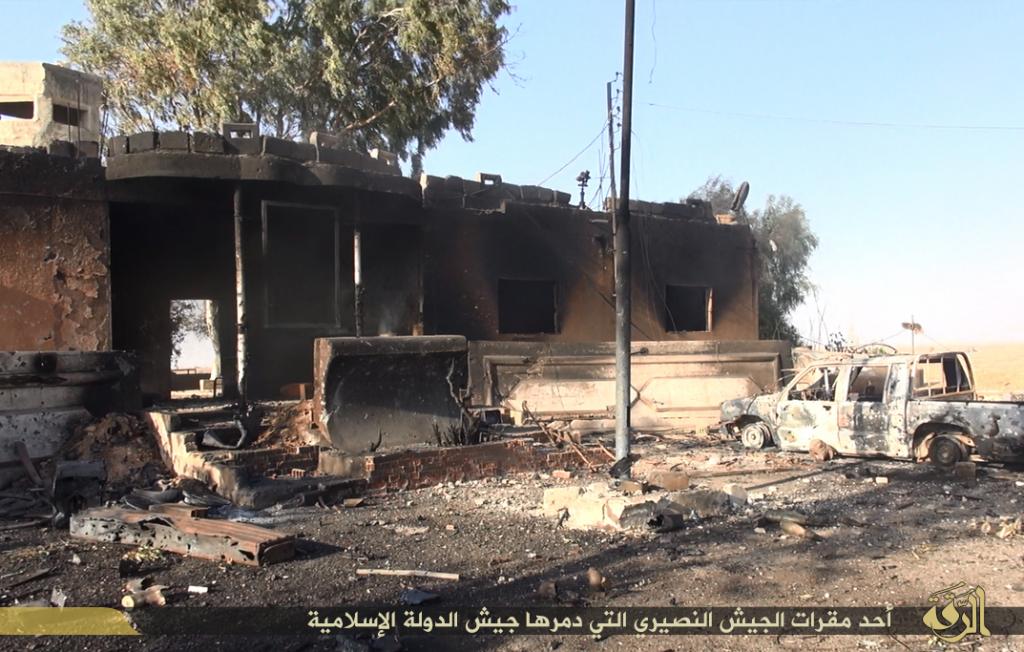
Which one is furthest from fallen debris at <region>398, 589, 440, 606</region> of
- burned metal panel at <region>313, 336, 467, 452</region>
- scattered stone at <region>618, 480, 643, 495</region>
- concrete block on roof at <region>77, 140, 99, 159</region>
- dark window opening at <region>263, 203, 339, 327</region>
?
concrete block on roof at <region>77, 140, 99, 159</region>

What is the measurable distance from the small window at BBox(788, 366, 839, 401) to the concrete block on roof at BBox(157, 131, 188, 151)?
9244 mm

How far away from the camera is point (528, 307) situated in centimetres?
1599

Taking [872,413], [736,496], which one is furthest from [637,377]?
[736,496]

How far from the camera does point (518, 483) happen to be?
376 inches

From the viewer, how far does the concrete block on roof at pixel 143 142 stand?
33.6ft

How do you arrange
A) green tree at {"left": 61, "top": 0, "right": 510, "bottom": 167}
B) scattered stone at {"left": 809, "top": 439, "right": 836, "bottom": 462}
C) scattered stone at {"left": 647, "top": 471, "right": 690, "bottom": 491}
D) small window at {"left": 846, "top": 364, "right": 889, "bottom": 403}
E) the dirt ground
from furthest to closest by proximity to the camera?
1. green tree at {"left": 61, "top": 0, "right": 510, "bottom": 167}
2. scattered stone at {"left": 809, "top": 439, "right": 836, "bottom": 462}
3. small window at {"left": 846, "top": 364, "right": 889, "bottom": 403}
4. scattered stone at {"left": 647, "top": 471, "right": 690, "bottom": 491}
5. the dirt ground

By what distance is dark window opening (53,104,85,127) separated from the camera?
1485cm

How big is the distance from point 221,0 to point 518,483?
49.4 ft

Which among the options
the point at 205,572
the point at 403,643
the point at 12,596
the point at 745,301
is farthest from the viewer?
the point at 745,301

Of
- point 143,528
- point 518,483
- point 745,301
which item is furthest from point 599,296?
point 143,528

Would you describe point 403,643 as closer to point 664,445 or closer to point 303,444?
point 303,444

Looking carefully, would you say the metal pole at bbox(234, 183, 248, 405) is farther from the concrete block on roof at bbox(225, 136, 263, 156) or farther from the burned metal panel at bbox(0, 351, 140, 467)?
the burned metal panel at bbox(0, 351, 140, 467)

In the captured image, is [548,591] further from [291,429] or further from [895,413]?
[895,413]

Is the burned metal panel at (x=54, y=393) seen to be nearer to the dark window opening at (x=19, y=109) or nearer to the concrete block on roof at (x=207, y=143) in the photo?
the concrete block on roof at (x=207, y=143)
